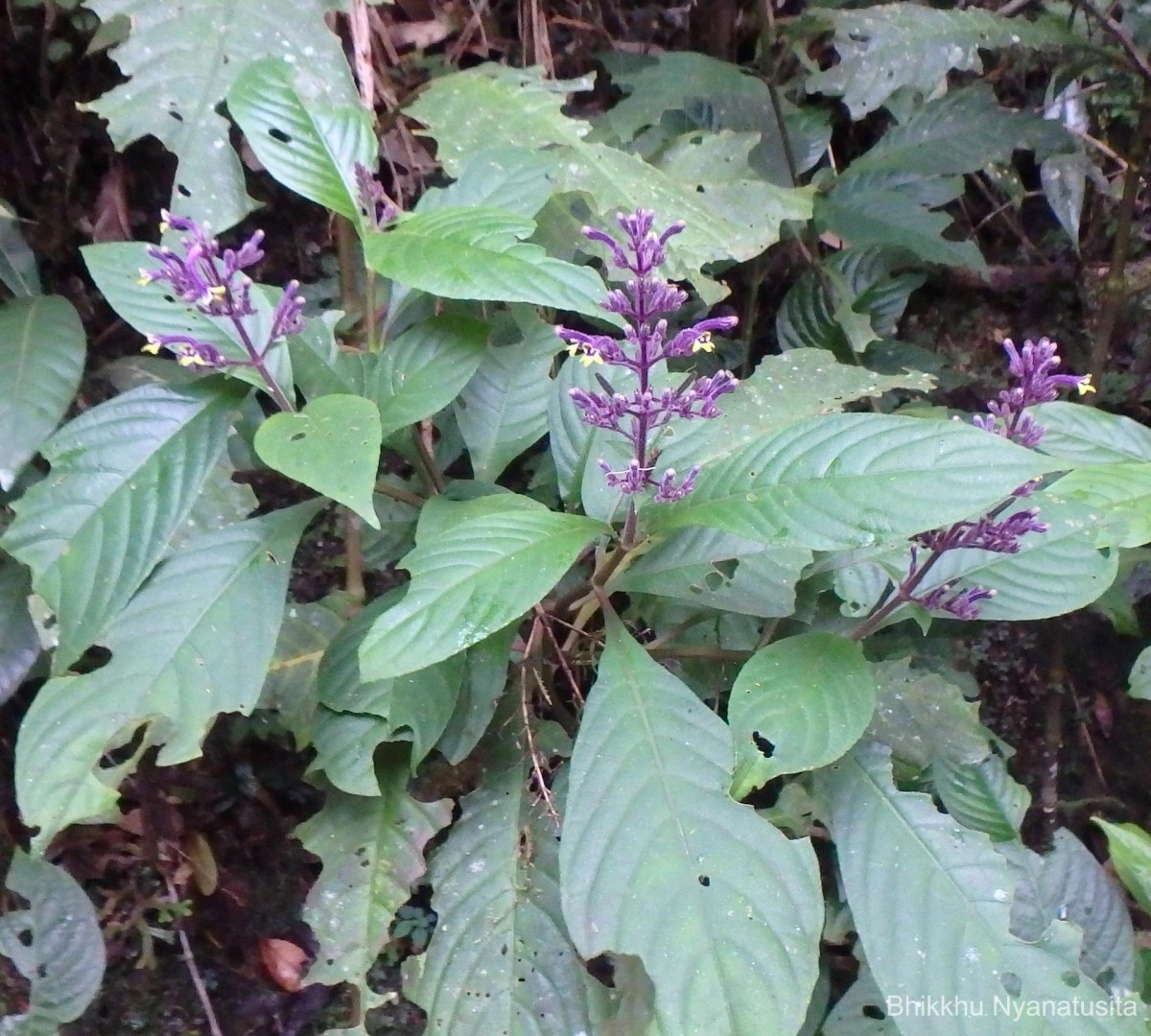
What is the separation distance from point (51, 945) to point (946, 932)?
1.21 m

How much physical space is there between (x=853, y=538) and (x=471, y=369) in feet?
1.63

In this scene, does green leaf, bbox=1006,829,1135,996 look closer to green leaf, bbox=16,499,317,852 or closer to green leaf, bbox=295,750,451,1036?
green leaf, bbox=295,750,451,1036

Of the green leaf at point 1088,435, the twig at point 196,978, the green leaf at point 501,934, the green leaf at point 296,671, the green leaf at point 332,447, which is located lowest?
the twig at point 196,978

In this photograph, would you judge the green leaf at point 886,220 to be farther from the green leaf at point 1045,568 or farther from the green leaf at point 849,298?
the green leaf at point 1045,568

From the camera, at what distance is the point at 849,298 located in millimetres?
1729

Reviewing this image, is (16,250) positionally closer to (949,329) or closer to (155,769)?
(155,769)

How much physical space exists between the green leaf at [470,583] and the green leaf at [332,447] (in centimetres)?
9

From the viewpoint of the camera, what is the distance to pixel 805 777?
39.8 inches

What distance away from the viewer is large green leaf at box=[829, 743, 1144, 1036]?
0.82m

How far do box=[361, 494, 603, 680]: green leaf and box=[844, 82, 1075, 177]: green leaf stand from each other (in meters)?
1.25

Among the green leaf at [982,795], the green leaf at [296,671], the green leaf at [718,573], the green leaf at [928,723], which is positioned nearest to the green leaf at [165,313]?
the green leaf at [296,671]

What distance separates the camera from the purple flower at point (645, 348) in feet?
2.27

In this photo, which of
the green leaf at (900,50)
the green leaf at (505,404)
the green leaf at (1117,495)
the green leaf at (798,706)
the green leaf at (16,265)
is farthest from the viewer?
the green leaf at (900,50)

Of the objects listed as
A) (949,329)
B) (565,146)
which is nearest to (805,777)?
(565,146)
